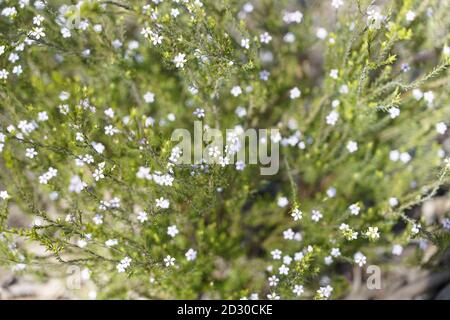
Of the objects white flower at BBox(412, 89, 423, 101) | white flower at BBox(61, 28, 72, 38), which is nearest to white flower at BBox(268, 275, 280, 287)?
white flower at BBox(412, 89, 423, 101)

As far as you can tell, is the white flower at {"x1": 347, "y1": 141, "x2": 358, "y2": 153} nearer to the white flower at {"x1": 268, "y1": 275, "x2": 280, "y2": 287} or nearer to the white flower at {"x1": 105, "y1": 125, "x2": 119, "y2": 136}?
the white flower at {"x1": 268, "y1": 275, "x2": 280, "y2": 287}

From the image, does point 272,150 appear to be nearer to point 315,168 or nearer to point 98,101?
point 315,168

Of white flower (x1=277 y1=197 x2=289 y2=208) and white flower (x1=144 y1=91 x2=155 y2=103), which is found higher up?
white flower (x1=144 y1=91 x2=155 y2=103)

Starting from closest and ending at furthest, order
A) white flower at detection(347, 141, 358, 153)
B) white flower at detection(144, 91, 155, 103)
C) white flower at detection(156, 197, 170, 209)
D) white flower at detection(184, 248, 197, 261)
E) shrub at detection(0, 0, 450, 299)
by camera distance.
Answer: white flower at detection(156, 197, 170, 209), shrub at detection(0, 0, 450, 299), white flower at detection(184, 248, 197, 261), white flower at detection(347, 141, 358, 153), white flower at detection(144, 91, 155, 103)

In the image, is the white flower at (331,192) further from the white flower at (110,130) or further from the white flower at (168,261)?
the white flower at (110,130)

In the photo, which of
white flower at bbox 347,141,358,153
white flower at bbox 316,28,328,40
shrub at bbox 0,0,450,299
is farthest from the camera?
white flower at bbox 316,28,328,40

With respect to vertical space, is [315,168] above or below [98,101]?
below

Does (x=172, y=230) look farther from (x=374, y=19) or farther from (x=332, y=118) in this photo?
(x=374, y=19)

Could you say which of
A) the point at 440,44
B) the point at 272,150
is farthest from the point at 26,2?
the point at 440,44
